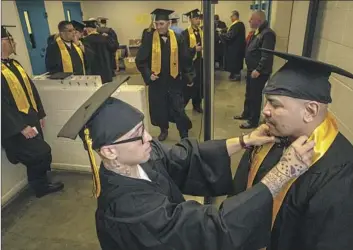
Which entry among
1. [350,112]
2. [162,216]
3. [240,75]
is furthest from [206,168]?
[240,75]

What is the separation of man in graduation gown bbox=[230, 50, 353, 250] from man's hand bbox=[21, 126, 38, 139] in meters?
2.00

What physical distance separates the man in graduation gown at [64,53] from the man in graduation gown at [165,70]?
0.79 meters

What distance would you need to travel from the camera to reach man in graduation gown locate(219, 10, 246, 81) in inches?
138

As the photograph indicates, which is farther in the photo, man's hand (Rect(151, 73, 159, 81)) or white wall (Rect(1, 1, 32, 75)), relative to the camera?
man's hand (Rect(151, 73, 159, 81))

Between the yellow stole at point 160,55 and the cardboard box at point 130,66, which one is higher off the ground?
the yellow stole at point 160,55

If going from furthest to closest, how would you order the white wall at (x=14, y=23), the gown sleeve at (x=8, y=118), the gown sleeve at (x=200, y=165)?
the white wall at (x=14, y=23) → the gown sleeve at (x=8, y=118) → the gown sleeve at (x=200, y=165)

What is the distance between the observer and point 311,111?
928 millimetres

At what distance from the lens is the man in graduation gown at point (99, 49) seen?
4.48 metres

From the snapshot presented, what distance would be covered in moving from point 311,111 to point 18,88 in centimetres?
222

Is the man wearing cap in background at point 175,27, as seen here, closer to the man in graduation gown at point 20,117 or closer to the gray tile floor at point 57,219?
the gray tile floor at point 57,219

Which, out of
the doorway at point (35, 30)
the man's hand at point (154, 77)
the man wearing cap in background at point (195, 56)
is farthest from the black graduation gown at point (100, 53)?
the man's hand at point (154, 77)

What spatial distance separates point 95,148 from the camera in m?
0.99

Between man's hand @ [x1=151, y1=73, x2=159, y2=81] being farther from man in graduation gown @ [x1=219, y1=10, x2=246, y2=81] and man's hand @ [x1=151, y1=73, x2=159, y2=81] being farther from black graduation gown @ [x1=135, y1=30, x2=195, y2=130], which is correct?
man in graduation gown @ [x1=219, y1=10, x2=246, y2=81]

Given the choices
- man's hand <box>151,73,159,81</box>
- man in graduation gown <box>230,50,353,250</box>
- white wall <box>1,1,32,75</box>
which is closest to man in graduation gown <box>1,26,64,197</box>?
white wall <box>1,1,32,75</box>
